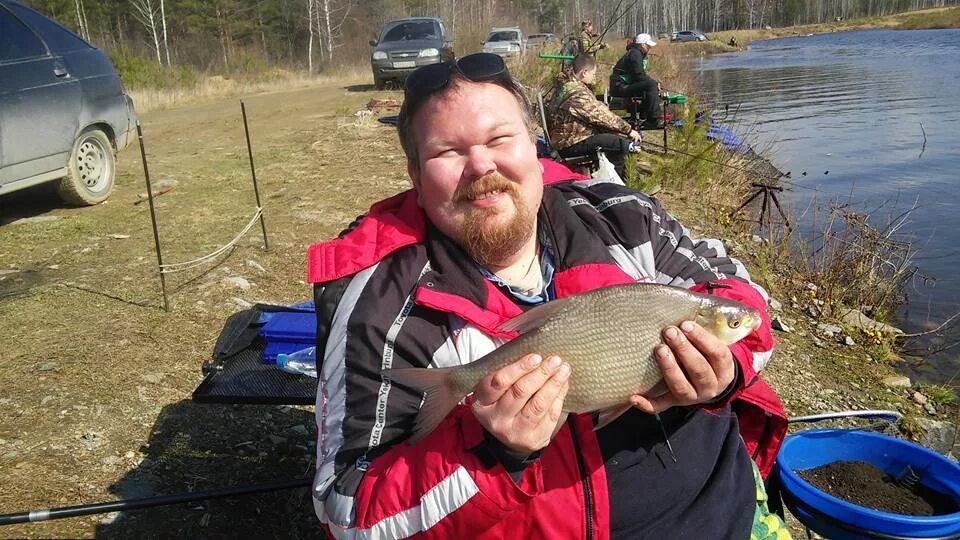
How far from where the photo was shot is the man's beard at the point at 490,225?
212cm

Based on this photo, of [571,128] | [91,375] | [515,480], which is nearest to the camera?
[515,480]

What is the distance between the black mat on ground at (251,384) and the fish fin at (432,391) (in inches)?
47.7

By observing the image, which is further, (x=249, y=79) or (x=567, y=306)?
(x=249, y=79)

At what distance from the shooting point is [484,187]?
212cm

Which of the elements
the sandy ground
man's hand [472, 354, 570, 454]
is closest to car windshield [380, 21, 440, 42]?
the sandy ground

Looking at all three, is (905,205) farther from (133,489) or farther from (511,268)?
(133,489)

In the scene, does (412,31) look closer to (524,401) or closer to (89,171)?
(89,171)

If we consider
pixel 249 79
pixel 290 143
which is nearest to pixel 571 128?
pixel 290 143

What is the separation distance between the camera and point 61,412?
136 inches

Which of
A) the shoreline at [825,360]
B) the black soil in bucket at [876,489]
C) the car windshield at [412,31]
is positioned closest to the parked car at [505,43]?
the car windshield at [412,31]

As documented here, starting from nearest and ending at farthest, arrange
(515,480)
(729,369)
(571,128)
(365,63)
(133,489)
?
1. (515,480)
2. (729,369)
3. (133,489)
4. (571,128)
5. (365,63)

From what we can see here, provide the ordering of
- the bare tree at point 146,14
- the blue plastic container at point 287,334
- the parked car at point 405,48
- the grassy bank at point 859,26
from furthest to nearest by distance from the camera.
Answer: the grassy bank at point 859,26 → the bare tree at point 146,14 → the parked car at point 405,48 → the blue plastic container at point 287,334

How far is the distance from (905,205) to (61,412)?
10.2 meters

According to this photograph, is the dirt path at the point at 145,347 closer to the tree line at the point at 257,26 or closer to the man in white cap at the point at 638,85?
the man in white cap at the point at 638,85
